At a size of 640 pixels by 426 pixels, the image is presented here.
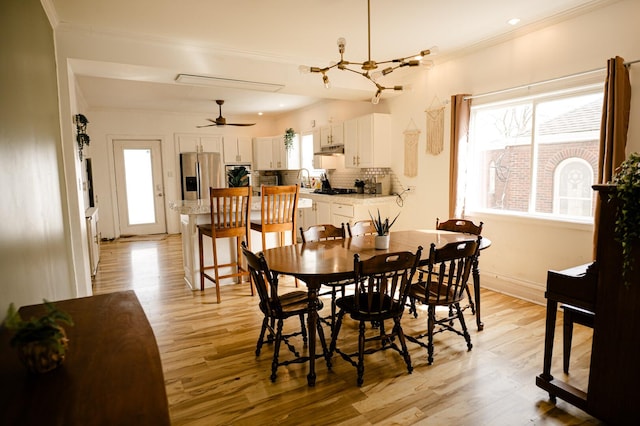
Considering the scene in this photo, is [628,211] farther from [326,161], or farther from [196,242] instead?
[326,161]

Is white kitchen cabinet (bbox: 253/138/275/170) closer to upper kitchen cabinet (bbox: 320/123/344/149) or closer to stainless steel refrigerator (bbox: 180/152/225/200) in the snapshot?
stainless steel refrigerator (bbox: 180/152/225/200)

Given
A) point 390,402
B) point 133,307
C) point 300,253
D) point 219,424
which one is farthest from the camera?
point 300,253

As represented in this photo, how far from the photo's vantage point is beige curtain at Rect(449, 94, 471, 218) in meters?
4.28

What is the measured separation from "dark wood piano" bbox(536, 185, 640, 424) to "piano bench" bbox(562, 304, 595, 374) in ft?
0.61

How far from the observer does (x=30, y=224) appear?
1.91 meters

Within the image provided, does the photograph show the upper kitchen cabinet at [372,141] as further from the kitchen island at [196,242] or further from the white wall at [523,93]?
the kitchen island at [196,242]

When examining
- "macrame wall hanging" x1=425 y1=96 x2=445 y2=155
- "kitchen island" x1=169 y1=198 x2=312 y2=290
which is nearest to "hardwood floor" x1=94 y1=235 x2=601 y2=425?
"kitchen island" x1=169 y1=198 x2=312 y2=290

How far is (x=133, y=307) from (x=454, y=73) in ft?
14.1

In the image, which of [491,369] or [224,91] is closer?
[491,369]

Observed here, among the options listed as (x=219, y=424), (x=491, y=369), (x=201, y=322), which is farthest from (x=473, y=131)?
(x=219, y=424)

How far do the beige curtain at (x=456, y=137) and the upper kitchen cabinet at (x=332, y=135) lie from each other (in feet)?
7.20

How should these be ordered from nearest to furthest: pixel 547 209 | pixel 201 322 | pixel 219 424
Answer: pixel 219 424, pixel 201 322, pixel 547 209

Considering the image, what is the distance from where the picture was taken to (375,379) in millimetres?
2484

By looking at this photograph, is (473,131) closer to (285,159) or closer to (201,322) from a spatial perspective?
(201,322)
